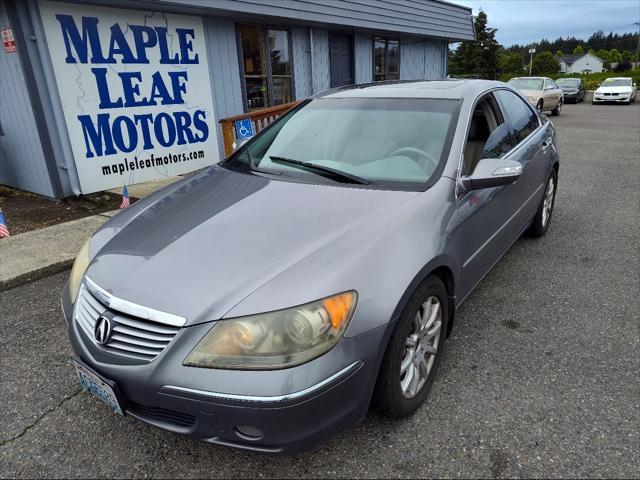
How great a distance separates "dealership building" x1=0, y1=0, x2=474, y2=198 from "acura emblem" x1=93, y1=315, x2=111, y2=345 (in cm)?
495

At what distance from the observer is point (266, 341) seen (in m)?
1.65

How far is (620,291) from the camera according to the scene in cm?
352

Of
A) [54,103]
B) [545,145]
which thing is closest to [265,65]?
[54,103]

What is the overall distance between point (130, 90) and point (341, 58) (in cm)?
518

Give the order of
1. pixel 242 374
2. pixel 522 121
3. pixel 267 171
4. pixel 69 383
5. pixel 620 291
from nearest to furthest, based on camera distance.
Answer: pixel 242 374
pixel 69 383
pixel 267 171
pixel 620 291
pixel 522 121

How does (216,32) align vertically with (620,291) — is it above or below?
above

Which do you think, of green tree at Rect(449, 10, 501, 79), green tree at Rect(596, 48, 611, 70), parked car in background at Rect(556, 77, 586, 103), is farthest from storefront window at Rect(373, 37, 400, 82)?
green tree at Rect(596, 48, 611, 70)

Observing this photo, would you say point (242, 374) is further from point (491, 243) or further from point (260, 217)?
point (491, 243)

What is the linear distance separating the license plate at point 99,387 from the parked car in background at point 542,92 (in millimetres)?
18384

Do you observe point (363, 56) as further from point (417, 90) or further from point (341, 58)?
point (417, 90)

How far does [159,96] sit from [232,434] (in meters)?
6.27

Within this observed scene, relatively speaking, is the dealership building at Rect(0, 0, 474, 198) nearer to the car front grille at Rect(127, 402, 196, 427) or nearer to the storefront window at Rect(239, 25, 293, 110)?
the storefront window at Rect(239, 25, 293, 110)

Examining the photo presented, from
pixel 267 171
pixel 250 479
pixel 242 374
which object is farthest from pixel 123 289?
pixel 267 171

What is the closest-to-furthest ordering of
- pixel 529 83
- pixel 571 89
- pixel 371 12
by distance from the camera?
pixel 371 12 → pixel 529 83 → pixel 571 89
